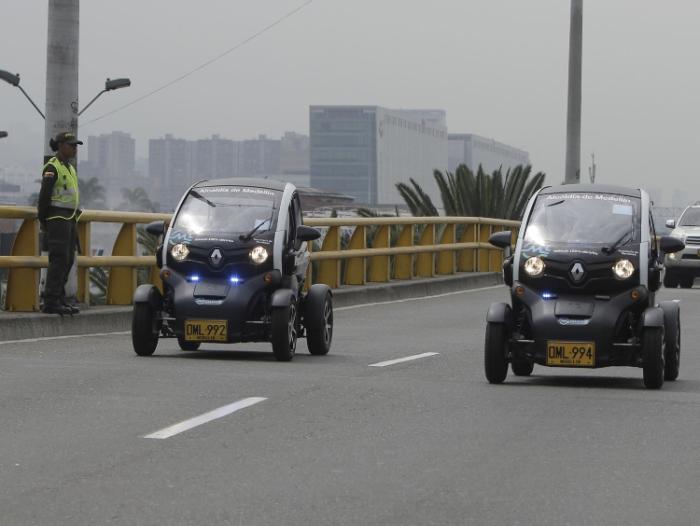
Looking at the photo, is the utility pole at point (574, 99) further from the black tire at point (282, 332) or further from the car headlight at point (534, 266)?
the car headlight at point (534, 266)

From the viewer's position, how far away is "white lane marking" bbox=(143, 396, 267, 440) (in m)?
9.39

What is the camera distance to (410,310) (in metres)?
23.5

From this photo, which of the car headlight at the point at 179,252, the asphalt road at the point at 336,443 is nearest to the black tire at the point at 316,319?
the asphalt road at the point at 336,443

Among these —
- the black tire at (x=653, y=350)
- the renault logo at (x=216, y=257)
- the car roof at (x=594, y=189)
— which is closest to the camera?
the black tire at (x=653, y=350)

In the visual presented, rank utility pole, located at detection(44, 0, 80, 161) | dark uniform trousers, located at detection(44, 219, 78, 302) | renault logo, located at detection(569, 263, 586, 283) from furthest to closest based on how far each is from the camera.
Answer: utility pole, located at detection(44, 0, 80, 161), dark uniform trousers, located at detection(44, 219, 78, 302), renault logo, located at detection(569, 263, 586, 283)

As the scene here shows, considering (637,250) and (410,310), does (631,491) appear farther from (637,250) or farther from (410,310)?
(410,310)

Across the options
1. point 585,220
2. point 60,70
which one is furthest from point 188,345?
point 60,70

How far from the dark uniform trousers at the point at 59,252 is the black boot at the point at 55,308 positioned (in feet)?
0.41

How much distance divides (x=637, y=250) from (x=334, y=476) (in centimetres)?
531

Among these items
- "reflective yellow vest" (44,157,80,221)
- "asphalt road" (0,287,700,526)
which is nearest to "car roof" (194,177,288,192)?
"asphalt road" (0,287,700,526)

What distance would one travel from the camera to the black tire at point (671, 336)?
12.8 m

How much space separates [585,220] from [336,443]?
4364 millimetres

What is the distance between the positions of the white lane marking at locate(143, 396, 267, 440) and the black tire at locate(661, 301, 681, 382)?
3455 mm

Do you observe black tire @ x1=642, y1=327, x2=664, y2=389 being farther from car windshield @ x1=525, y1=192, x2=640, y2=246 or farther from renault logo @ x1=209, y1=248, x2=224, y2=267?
renault logo @ x1=209, y1=248, x2=224, y2=267
